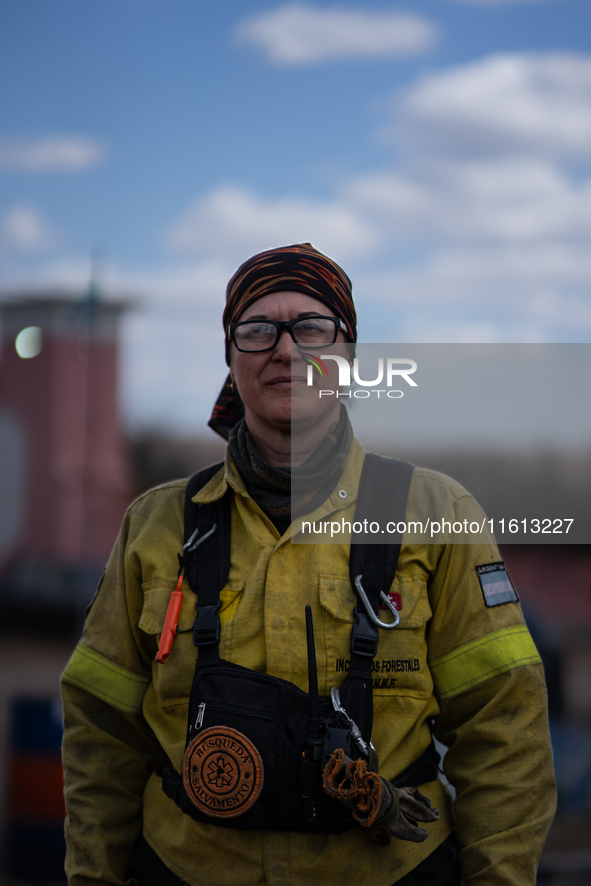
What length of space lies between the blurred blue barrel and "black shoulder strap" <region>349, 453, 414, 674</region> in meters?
2.98

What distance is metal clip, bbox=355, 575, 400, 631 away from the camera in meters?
1.67

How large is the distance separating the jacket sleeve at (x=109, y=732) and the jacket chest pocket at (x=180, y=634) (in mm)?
92

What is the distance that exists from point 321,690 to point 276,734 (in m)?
0.13

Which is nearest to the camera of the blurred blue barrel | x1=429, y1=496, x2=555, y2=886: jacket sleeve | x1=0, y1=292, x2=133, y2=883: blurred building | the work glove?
the work glove

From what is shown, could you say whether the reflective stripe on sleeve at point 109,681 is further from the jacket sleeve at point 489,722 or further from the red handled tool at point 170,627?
the jacket sleeve at point 489,722

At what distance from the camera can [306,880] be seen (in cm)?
162

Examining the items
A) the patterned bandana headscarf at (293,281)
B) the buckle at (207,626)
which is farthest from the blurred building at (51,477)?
the buckle at (207,626)

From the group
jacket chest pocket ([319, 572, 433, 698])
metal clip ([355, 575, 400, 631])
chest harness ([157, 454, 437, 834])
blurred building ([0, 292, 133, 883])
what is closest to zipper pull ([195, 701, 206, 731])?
chest harness ([157, 454, 437, 834])

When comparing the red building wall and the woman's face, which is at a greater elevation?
the red building wall

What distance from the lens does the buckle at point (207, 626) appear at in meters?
1.72

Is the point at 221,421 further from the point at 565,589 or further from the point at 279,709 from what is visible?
the point at 565,589

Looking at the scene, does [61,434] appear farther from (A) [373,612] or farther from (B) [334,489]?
(A) [373,612]

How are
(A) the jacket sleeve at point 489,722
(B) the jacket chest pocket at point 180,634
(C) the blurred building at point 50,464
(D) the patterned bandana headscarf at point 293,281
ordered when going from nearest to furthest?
1. (A) the jacket sleeve at point 489,722
2. (B) the jacket chest pocket at point 180,634
3. (D) the patterned bandana headscarf at point 293,281
4. (C) the blurred building at point 50,464

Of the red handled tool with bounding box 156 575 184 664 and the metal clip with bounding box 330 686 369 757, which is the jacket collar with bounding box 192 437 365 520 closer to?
the red handled tool with bounding box 156 575 184 664
